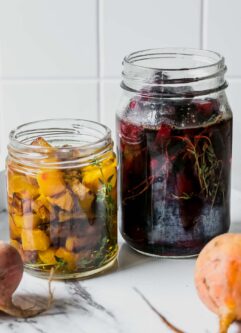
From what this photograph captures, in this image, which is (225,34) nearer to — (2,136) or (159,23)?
(159,23)

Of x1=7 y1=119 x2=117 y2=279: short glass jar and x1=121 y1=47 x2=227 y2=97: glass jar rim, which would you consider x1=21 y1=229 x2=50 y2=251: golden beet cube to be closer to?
x1=7 y1=119 x2=117 y2=279: short glass jar

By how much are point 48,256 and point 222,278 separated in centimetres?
20

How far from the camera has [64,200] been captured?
0.91 meters

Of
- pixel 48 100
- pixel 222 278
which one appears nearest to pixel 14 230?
pixel 222 278

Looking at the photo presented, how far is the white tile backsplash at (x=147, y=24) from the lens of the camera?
126cm

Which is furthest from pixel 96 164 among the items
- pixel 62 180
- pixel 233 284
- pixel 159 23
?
pixel 159 23

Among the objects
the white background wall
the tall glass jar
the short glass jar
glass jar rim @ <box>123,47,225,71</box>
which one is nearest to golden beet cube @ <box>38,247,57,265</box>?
the short glass jar

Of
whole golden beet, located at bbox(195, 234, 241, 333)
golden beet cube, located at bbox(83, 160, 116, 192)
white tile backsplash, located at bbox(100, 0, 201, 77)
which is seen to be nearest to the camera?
whole golden beet, located at bbox(195, 234, 241, 333)

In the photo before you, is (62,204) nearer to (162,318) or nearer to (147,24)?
(162,318)

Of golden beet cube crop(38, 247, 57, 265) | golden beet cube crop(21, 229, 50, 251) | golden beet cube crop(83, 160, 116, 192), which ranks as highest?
golden beet cube crop(83, 160, 116, 192)

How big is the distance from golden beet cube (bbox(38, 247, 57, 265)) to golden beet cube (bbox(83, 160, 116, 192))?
0.26ft

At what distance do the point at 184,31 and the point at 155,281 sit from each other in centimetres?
47

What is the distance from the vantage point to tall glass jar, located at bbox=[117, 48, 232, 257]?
0.92 metres

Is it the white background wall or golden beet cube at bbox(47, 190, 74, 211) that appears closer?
golden beet cube at bbox(47, 190, 74, 211)
